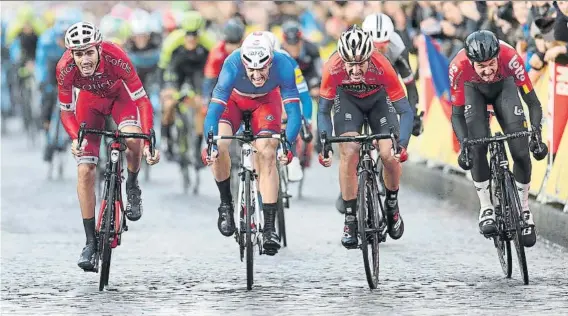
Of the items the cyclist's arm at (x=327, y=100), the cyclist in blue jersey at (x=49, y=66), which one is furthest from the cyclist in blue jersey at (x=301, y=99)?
the cyclist in blue jersey at (x=49, y=66)

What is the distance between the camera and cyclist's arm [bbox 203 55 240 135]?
12.2 meters

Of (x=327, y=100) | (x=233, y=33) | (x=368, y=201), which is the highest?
(x=233, y=33)

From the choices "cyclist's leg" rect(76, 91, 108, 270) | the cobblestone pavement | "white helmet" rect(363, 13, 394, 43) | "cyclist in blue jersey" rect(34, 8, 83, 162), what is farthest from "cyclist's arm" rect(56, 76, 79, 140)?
"cyclist in blue jersey" rect(34, 8, 83, 162)

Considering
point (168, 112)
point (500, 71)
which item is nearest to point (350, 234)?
point (500, 71)

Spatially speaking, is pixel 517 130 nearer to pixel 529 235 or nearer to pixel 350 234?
pixel 529 235

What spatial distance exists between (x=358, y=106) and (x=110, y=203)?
2.19 m

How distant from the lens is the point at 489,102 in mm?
12344

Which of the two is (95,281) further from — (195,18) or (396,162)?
(195,18)

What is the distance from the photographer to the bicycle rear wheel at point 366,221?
11.3m

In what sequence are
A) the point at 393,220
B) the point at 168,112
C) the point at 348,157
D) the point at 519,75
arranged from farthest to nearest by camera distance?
the point at 168,112
the point at 393,220
the point at 348,157
the point at 519,75

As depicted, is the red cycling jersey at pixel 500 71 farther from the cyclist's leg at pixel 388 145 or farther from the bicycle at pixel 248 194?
the bicycle at pixel 248 194

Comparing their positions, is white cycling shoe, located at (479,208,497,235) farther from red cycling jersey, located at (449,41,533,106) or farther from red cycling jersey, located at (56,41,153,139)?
red cycling jersey, located at (56,41,153,139)

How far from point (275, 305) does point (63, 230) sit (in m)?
5.69

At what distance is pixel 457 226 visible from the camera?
15.8 metres
